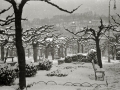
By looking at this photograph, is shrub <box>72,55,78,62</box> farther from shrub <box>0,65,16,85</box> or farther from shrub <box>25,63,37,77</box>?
shrub <box>0,65,16,85</box>

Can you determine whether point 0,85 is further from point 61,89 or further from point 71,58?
point 71,58

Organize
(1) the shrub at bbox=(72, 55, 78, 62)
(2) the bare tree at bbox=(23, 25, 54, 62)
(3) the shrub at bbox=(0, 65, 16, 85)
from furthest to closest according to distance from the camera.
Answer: (1) the shrub at bbox=(72, 55, 78, 62) < (2) the bare tree at bbox=(23, 25, 54, 62) < (3) the shrub at bbox=(0, 65, 16, 85)

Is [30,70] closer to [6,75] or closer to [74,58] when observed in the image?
[6,75]

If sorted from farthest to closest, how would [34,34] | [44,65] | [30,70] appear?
[34,34]
[44,65]
[30,70]

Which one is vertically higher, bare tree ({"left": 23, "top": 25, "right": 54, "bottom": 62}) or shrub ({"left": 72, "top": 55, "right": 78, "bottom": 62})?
bare tree ({"left": 23, "top": 25, "right": 54, "bottom": 62})

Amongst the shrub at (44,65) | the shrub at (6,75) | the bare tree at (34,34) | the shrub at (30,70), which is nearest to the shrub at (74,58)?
the bare tree at (34,34)

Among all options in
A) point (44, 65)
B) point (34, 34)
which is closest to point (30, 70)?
point (44, 65)

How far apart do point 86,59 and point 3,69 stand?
65.2 feet

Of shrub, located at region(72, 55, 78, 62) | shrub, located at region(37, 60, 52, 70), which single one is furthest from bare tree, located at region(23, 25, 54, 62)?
shrub, located at region(37, 60, 52, 70)

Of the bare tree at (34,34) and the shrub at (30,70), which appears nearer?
the shrub at (30,70)

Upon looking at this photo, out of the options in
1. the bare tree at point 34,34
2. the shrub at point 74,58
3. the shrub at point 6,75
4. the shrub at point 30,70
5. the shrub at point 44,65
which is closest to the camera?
the shrub at point 6,75

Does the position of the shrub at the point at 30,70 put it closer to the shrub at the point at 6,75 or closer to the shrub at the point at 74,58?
the shrub at the point at 6,75

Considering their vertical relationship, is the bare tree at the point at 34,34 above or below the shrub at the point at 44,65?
above

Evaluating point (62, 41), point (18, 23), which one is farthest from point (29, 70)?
point (62, 41)
